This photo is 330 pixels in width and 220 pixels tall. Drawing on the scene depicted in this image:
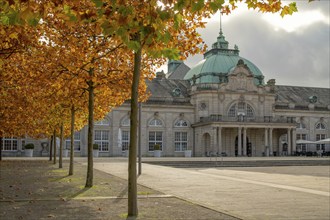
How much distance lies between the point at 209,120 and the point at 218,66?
1139 centimetres

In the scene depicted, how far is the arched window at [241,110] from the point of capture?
211ft

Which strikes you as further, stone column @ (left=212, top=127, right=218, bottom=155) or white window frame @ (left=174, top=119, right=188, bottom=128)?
white window frame @ (left=174, top=119, right=188, bottom=128)

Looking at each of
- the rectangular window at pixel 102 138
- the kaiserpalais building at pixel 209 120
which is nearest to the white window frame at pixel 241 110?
the kaiserpalais building at pixel 209 120

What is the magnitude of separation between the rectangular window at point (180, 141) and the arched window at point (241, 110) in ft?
25.0

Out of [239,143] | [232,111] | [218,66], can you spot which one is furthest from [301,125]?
[239,143]

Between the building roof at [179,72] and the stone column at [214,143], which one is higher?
the building roof at [179,72]

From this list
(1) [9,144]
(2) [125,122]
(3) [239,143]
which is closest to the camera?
(1) [9,144]

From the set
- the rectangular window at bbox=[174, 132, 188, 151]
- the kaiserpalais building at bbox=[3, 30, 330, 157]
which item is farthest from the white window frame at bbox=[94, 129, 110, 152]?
the rectangular window at bbox=[174, 132, 188, 151]

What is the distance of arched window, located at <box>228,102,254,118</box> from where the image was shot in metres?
64.4

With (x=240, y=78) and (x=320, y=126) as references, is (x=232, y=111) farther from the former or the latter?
(x=320, y=126)

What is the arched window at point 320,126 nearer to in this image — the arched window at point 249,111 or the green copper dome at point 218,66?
the green copper dome at point 218,66

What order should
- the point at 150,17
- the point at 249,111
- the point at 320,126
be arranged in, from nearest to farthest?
1. the point at 150,17
2. the point at 249,111
3. the point at 320,126

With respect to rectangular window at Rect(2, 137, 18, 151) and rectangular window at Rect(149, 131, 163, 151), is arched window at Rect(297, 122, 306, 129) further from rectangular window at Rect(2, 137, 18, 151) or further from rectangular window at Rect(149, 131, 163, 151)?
rectangular window at Rect(2, 137, 18, 151)

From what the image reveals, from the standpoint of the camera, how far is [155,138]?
206 feet
